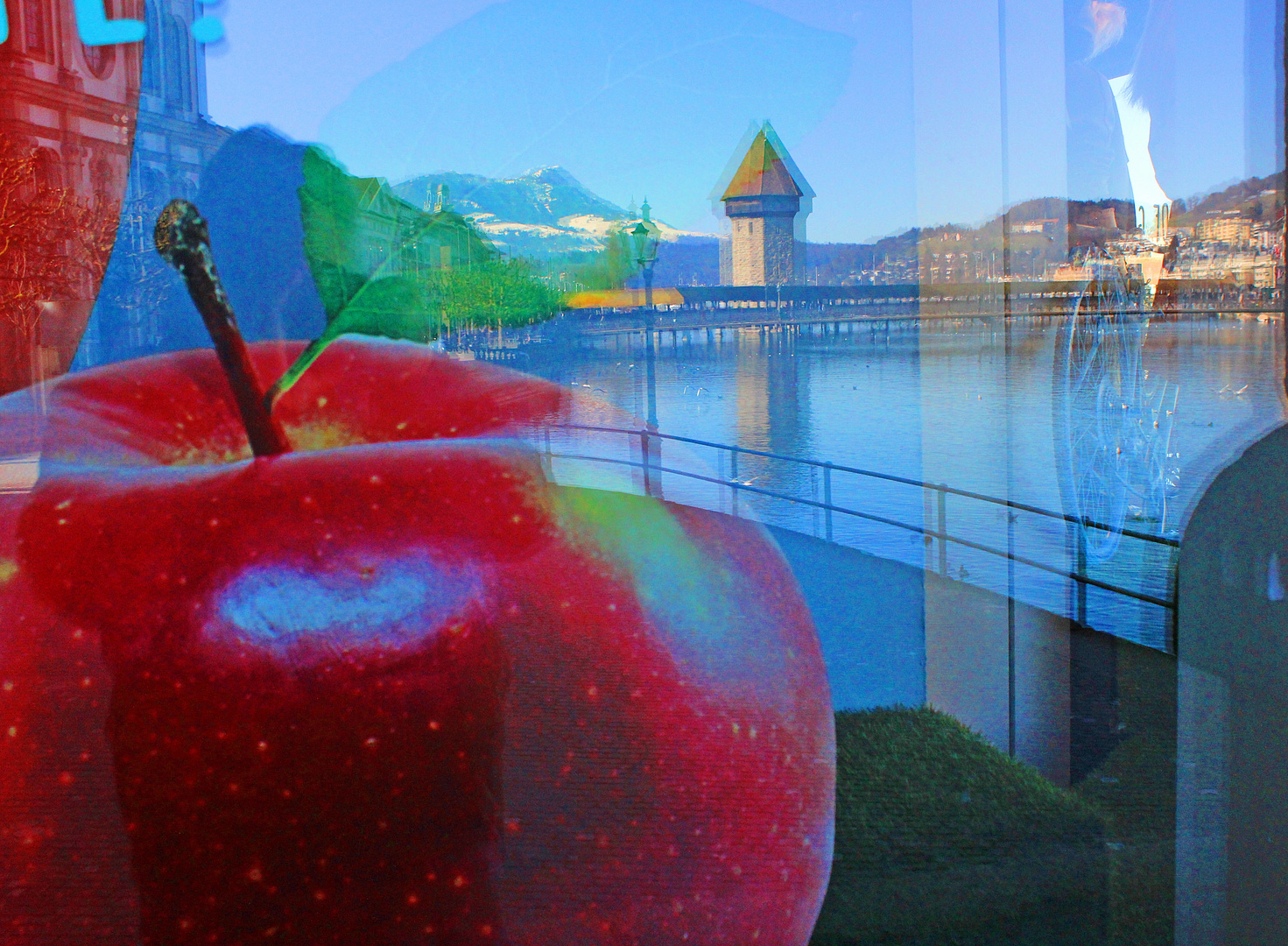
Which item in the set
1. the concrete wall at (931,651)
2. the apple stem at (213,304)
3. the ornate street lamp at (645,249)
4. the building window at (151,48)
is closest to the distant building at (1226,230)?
the concrete wall at (931,651)

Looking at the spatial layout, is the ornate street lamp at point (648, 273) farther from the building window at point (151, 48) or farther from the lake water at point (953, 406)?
the building window at point (151, 48)

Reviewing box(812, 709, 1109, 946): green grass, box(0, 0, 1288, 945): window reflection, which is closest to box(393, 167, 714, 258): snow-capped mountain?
box(0, 0, 1288, 945): window reflection

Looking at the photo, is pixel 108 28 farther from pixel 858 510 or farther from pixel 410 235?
pixel 858 510

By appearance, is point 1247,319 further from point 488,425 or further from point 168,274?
point 168,274

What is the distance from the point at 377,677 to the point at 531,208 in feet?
3.46

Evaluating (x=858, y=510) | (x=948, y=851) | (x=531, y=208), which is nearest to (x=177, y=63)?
(x=531, y=208)

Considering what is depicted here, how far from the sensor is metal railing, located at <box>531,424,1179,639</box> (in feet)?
6.22

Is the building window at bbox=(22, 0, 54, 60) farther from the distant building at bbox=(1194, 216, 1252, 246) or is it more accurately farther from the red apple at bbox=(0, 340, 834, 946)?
the distant building at bbox=(1194, 216, 1252, 246)

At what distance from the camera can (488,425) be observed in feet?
5.49

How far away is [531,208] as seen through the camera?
84.0 inches

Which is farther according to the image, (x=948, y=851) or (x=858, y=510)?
(x=858, y=510)

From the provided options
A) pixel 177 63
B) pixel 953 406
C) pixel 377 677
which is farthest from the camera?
pixel 953 406

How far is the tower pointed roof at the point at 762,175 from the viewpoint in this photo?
2.53 meters

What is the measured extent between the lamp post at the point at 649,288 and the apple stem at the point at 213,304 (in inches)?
31.4
